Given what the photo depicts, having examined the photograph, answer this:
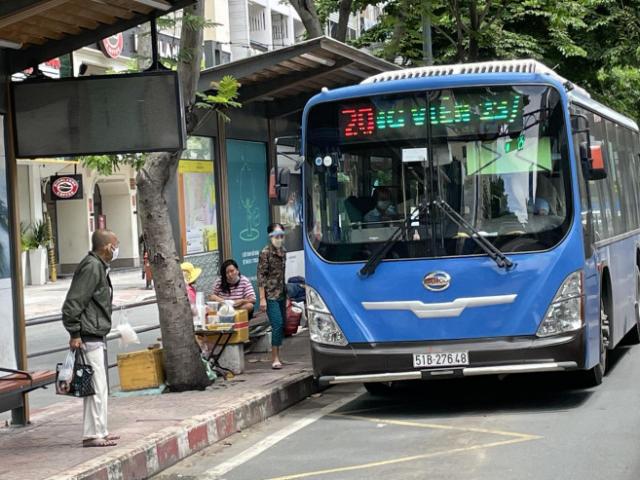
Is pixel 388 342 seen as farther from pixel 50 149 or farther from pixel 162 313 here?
pixel 50 149

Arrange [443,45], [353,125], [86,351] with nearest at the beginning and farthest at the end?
[86,351]
[353,125]
[443,45]

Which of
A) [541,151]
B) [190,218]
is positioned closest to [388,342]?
[541,151]

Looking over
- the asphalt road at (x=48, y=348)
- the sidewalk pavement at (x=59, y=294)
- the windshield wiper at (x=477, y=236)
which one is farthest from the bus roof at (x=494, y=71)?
the sidewalk pavement at (x=59, y=294)

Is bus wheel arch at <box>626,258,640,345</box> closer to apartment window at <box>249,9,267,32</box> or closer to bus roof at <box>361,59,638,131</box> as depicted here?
bus roof at <box>361,59,638,131</box>

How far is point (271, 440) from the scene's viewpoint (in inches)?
369

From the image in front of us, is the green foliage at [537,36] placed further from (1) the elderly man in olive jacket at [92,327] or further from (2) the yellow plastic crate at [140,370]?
(1) the elderly man in olive jacket at [92,327]

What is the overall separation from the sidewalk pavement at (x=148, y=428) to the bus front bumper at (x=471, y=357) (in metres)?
1.08

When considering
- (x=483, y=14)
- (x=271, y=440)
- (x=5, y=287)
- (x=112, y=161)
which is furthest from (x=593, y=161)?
(x=483, y=14)

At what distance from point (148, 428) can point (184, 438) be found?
0.44 metres

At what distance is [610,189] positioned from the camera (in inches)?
506

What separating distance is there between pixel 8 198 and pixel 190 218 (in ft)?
16.5

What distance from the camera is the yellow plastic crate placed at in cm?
1161

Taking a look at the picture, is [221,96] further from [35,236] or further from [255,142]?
[35,236]

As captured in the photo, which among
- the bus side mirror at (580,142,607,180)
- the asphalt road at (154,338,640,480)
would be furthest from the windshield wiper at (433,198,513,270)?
the asphalt road at (154,338,640,480)
